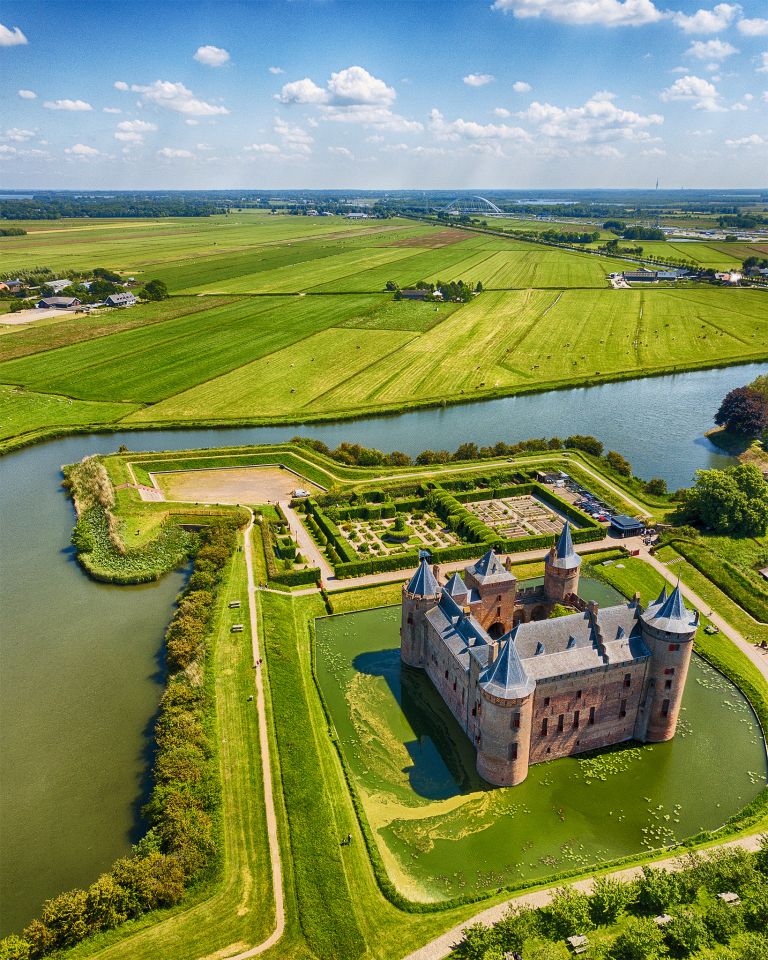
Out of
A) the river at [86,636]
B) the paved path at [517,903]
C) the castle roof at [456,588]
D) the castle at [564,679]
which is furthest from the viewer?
the castle roof at [456,588]

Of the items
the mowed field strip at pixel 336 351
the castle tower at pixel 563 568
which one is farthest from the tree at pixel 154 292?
the castle tower at pixel 563 568

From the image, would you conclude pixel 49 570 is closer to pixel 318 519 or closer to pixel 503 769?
pixel 318 519

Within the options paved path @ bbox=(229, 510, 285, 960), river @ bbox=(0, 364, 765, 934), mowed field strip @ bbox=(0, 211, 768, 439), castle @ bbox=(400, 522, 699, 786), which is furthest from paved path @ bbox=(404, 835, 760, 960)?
mowed field strip @ bbox=(0, 211, 768, 439)

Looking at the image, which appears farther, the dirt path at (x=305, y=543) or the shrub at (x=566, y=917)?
the dirt path at (x=305, y=543)

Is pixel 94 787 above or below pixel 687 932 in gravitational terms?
below

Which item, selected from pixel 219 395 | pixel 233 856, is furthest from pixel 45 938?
pixel 219 395

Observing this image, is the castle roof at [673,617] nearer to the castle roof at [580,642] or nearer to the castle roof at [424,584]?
the castle roof at [580,642]

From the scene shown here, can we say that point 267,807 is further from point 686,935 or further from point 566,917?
point 686,935

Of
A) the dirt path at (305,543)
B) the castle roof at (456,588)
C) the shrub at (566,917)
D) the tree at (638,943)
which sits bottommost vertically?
the dirt path at (305,543)
